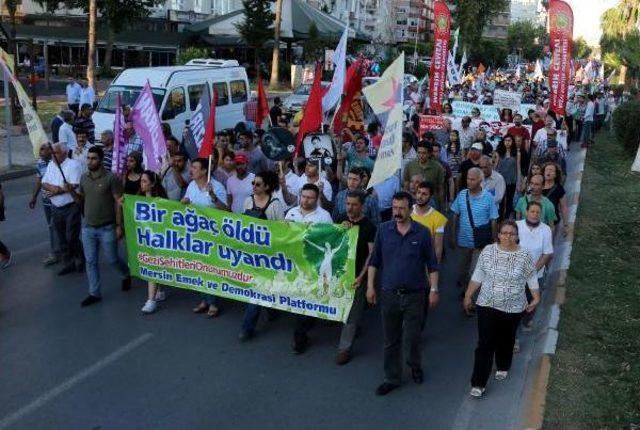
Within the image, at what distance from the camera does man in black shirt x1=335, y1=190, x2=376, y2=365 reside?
622 centimetres

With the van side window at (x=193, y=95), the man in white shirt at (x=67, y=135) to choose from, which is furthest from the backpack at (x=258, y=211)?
the van side window at (x=193, y=95)

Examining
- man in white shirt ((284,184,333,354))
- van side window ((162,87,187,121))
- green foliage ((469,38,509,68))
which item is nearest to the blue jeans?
man in white shirt ((284,184,333,354))

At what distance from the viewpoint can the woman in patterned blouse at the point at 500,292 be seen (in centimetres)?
538

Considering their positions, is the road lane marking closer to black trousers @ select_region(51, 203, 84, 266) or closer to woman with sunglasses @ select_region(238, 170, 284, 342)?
woman with sunglasses @ select_region(238, 170, 284, 342)

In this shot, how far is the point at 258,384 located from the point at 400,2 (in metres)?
126

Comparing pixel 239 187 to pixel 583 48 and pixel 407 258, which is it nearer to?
pixel 407 258

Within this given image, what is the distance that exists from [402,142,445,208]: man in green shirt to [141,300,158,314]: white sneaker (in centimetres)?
354

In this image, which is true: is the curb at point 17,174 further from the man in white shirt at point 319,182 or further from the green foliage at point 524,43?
the green foliage at point 524,43

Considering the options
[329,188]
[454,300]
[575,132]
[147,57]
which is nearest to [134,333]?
[329,188]

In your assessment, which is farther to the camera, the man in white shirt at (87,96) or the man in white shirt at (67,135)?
the man in white shirt at (87,96)

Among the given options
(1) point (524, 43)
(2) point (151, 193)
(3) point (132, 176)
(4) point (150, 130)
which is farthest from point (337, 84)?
(1) point (524, 43)

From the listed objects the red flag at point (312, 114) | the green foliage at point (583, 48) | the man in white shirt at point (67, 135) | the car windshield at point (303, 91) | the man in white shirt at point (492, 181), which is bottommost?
the man in white shirt at point (492, 181)

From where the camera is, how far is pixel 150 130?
8.26 meters

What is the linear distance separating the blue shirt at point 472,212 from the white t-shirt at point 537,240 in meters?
1.02
